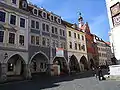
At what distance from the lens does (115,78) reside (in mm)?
16250

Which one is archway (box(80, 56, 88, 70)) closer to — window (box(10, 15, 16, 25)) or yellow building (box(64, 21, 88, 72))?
yellow building (box(64, 21, 88, 72))

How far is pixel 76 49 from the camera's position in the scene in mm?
38438

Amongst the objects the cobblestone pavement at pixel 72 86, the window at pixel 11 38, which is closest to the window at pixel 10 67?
the window at pixel 11 38

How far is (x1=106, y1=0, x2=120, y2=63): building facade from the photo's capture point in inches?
752

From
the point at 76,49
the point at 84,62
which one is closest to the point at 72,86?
the point at 76,49

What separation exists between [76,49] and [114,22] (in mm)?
19111

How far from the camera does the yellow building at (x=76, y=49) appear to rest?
36559 millimetres

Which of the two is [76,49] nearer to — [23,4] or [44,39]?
[44,39]

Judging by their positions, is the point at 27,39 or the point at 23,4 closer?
the point at 27,39

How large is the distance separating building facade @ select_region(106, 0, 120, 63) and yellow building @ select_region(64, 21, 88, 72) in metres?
16.4

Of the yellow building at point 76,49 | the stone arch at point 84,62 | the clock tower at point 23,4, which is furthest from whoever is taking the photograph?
the stone arch at point 84,62

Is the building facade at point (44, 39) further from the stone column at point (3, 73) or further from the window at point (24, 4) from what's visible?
the stone column at point (3, 73)

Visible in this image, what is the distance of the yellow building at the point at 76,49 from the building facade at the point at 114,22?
16.4 meters

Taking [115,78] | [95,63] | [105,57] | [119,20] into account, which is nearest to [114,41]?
[119,20]
